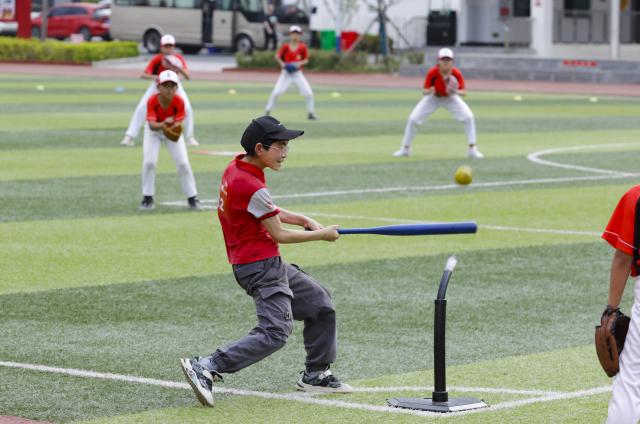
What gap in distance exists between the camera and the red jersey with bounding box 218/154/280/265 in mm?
8289

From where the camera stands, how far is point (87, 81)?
48.3 metres

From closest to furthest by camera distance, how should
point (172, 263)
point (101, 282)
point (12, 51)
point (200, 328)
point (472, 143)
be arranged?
point (200, 328), point (101, 282), point (172, 263), point (472, 143), point (12, 51)

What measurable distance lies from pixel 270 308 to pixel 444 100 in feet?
54.5

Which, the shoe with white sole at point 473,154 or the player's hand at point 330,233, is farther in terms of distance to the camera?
the shoe with white sole at point 473,154

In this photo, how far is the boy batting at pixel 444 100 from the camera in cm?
2420

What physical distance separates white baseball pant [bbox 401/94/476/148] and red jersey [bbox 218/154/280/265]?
15806mm

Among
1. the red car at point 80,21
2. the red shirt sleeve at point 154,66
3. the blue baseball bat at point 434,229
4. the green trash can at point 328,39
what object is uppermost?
the red car at point 80,21

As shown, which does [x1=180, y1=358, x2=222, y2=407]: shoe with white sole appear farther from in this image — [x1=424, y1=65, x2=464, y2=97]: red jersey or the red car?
the red car

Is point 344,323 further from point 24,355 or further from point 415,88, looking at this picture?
point 415,88

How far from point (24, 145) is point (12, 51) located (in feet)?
113

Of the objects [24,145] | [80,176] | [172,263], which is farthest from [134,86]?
[172,263]

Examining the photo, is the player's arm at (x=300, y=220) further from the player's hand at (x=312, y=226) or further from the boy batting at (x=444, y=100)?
the boy batting at (x=444, y=100)

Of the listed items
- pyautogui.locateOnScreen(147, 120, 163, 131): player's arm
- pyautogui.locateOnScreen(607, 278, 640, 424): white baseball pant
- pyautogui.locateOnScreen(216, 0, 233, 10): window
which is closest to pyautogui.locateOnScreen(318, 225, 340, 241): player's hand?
pyautogui.locateOnScreen(607, 278, 640, 424): white baseball pant

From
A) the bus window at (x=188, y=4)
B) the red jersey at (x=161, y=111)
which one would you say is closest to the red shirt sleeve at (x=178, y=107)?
the red jersey at (x=161, y=111)
